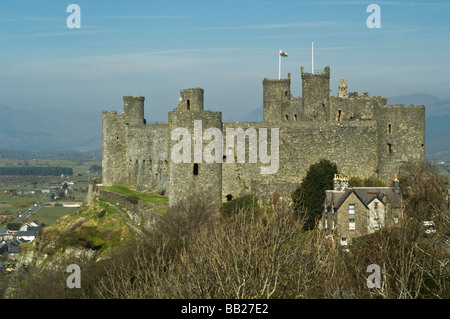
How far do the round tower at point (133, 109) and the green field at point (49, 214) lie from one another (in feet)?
253

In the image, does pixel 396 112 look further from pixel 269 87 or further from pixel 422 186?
pixel 269 87

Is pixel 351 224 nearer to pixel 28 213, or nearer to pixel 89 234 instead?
pixel 89 234

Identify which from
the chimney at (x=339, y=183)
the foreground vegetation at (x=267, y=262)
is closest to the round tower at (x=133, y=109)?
the foreground vegetation at (x=267, y=262)

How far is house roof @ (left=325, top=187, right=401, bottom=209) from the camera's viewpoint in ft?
121

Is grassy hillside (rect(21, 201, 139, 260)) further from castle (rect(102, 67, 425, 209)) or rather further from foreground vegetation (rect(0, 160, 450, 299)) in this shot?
castle (rect(102, 67, 425, 209))

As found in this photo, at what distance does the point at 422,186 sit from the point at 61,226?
2485 cm

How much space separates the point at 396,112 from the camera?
43812 millimetres

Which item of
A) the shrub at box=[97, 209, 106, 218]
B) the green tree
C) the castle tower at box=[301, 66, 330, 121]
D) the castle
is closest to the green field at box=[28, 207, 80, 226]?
the shrub at box=[97, 209, 106, 218]

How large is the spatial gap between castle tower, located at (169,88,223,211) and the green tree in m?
4.80

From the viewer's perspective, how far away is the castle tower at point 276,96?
49.9m

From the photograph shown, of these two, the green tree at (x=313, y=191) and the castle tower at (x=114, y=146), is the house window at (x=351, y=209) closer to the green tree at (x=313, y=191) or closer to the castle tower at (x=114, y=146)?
the green tree at (x=313, y=191)

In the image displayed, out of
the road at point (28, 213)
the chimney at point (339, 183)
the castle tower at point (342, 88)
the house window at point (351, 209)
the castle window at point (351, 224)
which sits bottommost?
the road at point (28, 213)

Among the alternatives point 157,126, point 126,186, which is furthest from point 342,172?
point 126,186
